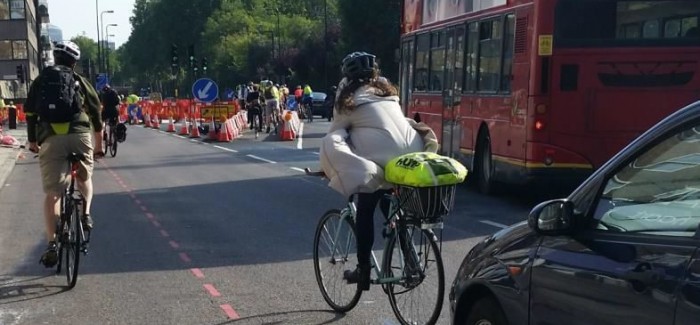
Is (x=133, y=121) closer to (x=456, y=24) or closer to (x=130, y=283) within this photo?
(x=456, y=24)

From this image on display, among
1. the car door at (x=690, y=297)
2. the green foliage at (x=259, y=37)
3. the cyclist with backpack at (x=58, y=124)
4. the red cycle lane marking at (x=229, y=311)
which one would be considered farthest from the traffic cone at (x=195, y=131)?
the car door at (x=690, y=297)

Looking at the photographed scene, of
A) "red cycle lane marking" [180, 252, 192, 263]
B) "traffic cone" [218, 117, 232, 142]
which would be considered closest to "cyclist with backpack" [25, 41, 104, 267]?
"red cycle lane marking" [180, 252, 192, 263]

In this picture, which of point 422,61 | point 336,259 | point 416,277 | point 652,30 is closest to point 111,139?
point 422,61

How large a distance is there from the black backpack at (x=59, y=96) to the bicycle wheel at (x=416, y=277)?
3.05 meters

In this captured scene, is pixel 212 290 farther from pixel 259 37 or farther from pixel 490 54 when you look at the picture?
pixel 259 37

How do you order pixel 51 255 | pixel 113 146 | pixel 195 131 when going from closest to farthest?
pixel 51 255 < pixel 113 146 < pixel 195 131

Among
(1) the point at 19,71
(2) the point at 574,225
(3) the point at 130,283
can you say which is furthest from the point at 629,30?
(1) the point at 19,71

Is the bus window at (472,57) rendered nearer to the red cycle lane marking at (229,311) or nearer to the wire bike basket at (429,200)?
the red cycle lane marking at (229,311)

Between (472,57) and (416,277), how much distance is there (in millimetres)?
9105

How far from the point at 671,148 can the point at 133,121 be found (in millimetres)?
52997

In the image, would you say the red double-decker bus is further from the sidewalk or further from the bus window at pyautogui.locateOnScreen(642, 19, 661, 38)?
the sidewalk

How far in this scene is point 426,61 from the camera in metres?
17.7

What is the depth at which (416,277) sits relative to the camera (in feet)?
20.4

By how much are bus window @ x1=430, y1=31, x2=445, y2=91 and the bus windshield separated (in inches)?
172
